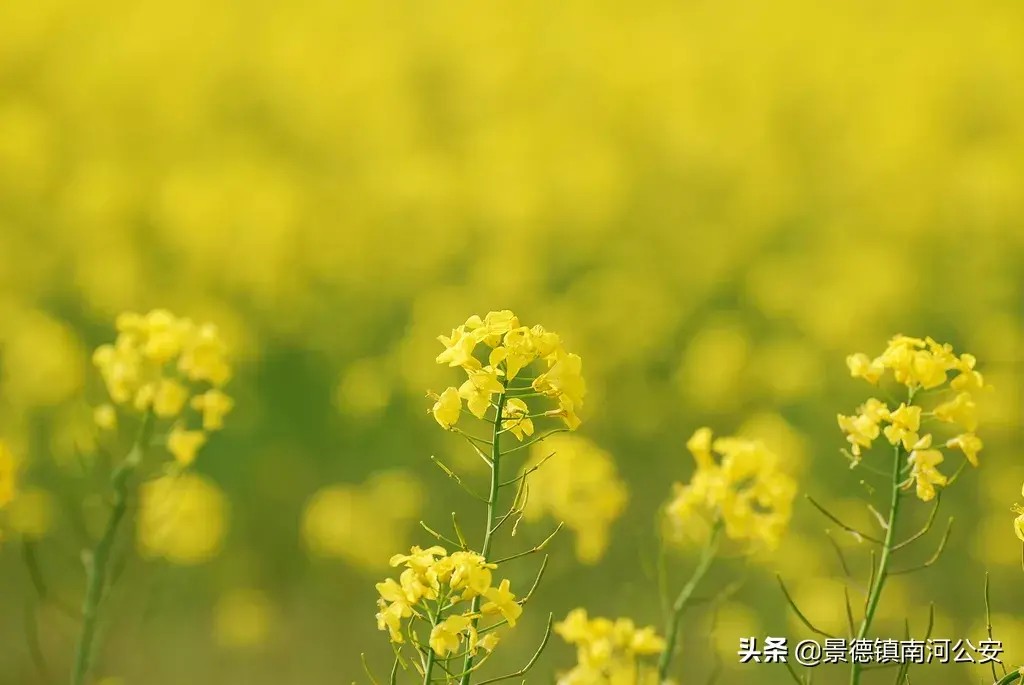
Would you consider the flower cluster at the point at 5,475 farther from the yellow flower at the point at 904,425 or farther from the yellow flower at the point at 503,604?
the yellow flower at the point at 904,425

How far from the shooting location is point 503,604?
128 centimetres

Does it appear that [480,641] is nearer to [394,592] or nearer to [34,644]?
[394,592]

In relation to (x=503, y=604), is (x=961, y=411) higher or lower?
higher

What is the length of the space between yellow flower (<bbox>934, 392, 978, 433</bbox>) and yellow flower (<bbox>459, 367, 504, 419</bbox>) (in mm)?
642

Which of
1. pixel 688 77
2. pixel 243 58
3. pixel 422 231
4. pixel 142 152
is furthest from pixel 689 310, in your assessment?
pixel 243 58

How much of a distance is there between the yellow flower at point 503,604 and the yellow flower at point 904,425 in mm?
545

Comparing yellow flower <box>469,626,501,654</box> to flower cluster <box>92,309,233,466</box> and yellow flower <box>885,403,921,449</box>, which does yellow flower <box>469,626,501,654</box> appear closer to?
yellow flower <box>885,403,921,449</box>

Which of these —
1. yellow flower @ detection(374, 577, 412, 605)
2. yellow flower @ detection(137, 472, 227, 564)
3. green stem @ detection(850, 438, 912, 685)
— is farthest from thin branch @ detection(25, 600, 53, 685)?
green stem @ detection(850, 438, 912, 685)

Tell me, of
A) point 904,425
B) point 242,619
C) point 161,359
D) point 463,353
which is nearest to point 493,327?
point 463,353

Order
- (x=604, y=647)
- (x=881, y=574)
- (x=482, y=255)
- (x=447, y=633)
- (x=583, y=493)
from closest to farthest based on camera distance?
(x=447, y=633)
(x=881, y=574)
(x=604, y=647)
(x=583, y=493)
(x=482, y=255)

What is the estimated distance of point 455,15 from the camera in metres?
7.81

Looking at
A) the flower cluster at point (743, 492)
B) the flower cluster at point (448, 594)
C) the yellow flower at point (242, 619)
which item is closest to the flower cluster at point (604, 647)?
the flower cluster at point (743, 492)

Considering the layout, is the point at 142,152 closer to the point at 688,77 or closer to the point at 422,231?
the point at 422,231

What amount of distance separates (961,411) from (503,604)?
70cm
